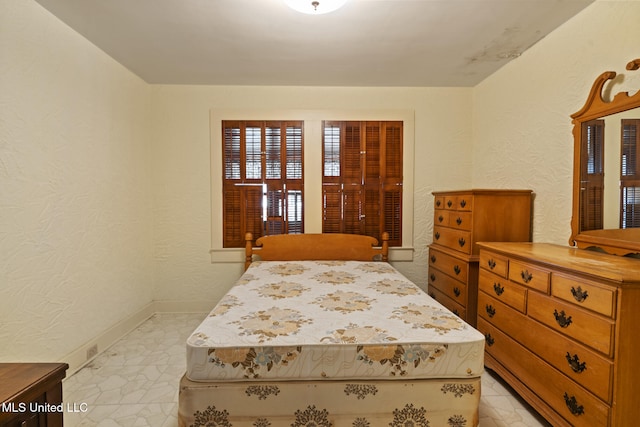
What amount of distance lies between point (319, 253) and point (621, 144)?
2.75 meters

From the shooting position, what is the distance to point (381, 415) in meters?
1.59

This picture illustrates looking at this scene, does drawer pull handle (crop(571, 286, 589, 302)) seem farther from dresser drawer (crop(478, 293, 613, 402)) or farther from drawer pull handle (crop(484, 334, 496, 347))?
drawer pull handle (crop(484, 334, 496, 347))

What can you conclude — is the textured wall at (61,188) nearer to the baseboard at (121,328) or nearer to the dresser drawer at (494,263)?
the baseboard at (121,328)

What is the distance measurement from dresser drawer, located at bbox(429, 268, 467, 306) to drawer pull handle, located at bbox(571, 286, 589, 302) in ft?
4.11

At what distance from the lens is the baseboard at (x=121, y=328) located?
2.52m

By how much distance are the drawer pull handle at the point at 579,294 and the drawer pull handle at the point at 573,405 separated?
51cm

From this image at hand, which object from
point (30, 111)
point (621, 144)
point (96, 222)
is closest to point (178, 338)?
point (96, 222)

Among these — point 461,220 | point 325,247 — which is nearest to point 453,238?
point 461,220

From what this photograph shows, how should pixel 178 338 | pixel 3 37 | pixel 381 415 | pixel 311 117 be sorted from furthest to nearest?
1. pixel 311 117
2. pixel 178 338
3. pixel 3 37
4. pixel 381 415

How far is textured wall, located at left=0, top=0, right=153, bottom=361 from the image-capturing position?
202cm

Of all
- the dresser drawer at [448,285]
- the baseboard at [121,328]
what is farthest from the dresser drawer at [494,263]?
the baseboard at [121,328]

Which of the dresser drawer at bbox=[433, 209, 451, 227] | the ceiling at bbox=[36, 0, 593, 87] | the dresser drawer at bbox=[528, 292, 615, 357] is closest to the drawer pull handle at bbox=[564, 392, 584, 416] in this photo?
the dresser drawer at bbox=[528, 292, 615, 357]

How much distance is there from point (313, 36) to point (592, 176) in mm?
2325

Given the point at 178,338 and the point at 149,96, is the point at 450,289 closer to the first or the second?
the point at 178,338
